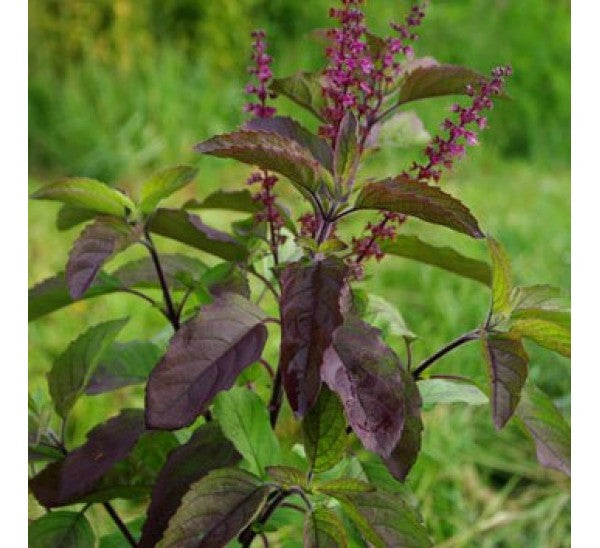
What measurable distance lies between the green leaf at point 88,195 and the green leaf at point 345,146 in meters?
0.25

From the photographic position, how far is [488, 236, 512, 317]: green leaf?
3.49 ft

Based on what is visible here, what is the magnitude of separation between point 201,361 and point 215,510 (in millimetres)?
130

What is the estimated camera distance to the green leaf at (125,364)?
1322 millimetres

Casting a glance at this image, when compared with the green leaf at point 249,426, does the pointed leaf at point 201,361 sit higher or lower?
higher

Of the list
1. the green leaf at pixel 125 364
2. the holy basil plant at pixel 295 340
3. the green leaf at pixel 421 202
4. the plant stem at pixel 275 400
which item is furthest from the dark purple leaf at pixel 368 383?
the green leaf at pixel 125 364

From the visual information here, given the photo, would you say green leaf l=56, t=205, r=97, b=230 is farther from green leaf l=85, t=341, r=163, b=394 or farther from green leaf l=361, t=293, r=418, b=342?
green leaf l=361, t=293, r=418, b=342

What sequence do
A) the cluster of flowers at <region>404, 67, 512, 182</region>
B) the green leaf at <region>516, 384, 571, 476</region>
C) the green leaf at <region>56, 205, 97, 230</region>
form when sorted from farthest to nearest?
1. the green leaf at <region>56, 205, 97, 230</region>
2. the green leaf at <region>516, 384, 571, 476</region>
3. the cluster of flowers at <region>404, 67, 512, 182</region>

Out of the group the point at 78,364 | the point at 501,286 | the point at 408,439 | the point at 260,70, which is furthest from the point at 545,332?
the point at 78,364

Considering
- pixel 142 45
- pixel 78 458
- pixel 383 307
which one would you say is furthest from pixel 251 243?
pixel 142 45

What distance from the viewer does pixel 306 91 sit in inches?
46.4

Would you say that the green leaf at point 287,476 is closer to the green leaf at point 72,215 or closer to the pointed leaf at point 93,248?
the pointed leaf at point 93,248

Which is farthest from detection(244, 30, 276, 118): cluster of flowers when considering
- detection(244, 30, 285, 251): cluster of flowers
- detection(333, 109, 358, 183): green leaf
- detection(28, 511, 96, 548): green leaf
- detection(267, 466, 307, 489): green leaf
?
detection(28, 511, 96, 548): green leaf

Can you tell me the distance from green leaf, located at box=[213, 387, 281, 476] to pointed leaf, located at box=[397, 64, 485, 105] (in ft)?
1.12
